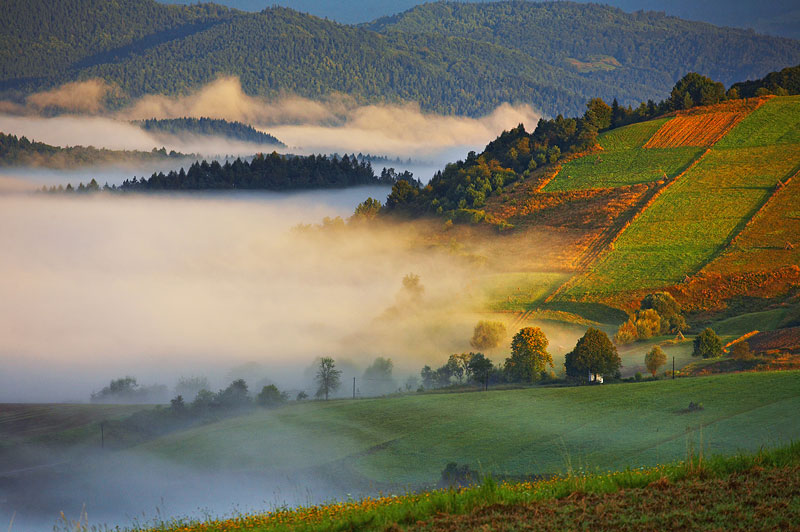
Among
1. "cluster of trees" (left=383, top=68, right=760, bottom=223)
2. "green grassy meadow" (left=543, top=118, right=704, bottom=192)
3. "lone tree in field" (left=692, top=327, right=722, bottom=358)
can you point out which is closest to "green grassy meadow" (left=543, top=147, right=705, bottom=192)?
"green grassy meadow" (left=543, top=118, right=704, bottom=192)

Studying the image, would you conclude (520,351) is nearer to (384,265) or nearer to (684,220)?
(684,220)

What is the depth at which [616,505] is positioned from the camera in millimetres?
18234

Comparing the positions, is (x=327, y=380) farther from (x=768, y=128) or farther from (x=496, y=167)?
(x=768, y=128)

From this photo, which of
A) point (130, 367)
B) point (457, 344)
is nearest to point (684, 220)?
point (457, 344)

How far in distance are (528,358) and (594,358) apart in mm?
8526

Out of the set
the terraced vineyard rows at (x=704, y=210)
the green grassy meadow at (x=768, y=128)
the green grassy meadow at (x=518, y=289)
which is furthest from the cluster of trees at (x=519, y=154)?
the green grassy meadow at (x=518, y=289)

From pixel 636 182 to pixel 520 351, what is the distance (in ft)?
204

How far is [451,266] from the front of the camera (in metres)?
129

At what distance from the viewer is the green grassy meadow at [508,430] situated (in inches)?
1756

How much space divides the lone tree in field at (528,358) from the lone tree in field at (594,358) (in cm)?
513

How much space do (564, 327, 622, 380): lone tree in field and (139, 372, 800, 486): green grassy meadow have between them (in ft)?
12.1

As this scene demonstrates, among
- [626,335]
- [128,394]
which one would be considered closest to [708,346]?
[626,335]

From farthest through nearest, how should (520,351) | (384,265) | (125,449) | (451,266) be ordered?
(384,265) → (451,266) → (125,449) → (520,351)

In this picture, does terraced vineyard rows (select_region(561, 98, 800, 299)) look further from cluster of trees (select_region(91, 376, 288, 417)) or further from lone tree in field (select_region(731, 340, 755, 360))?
cluster of trees (select_region(91, 376, 288, 417))
